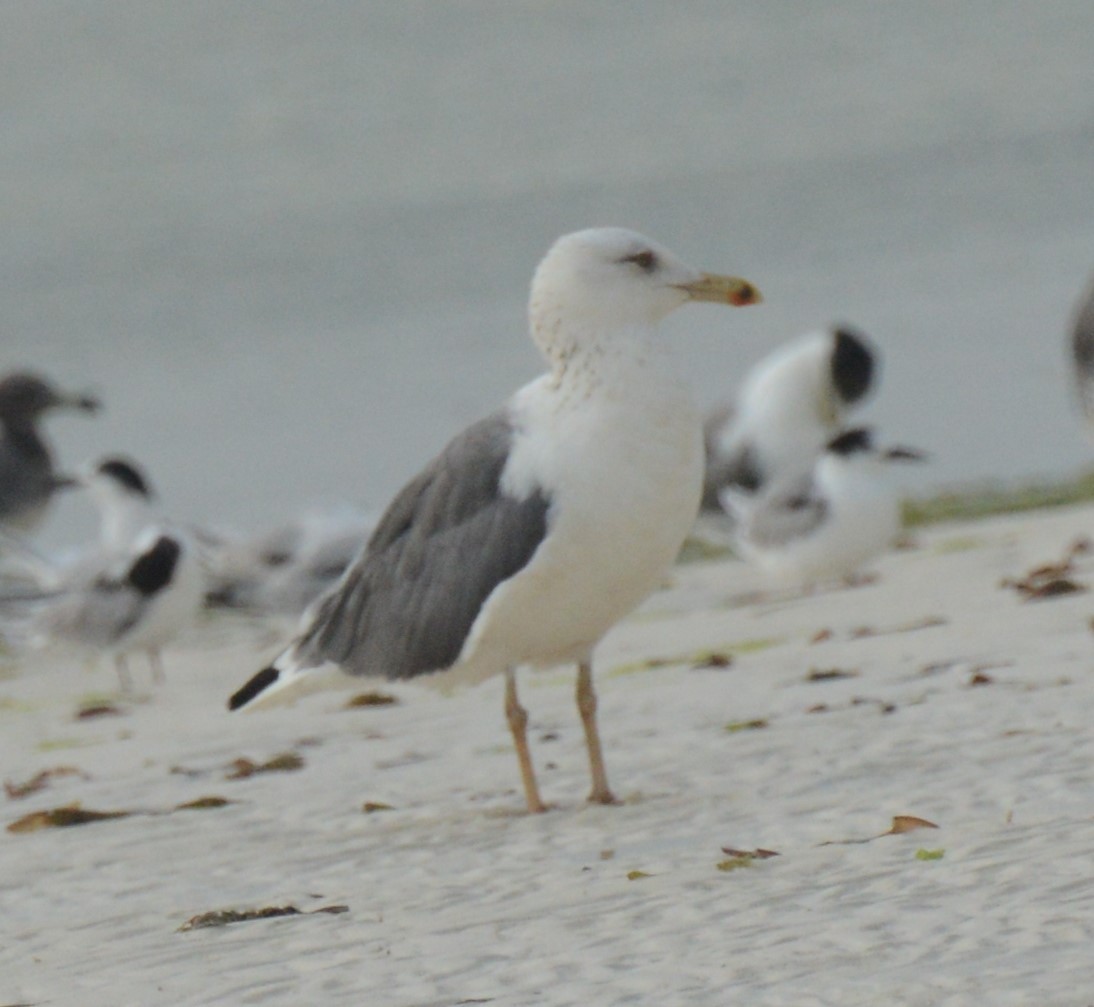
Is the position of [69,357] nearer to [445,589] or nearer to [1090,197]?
[1090,197]

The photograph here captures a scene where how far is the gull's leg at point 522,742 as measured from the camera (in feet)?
18.9

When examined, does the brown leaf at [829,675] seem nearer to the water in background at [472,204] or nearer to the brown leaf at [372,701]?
the brown leaf at [372,701]

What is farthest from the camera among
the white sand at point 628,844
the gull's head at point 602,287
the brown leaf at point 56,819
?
the brown leaf at point 56,819

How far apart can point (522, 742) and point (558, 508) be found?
646 millimetres

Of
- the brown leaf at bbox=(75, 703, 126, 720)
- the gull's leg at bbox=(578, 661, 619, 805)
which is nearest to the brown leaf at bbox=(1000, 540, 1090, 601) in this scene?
the gull's leg at bbox=(578, 661, 619, 805)

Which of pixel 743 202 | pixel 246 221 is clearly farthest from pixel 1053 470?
pixel 246 221

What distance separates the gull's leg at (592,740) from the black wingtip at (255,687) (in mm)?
892

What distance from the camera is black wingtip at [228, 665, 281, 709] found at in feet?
21.1

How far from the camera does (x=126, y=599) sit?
11.2 metres

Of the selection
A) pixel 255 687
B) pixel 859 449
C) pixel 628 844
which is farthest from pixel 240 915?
pixel 859 449

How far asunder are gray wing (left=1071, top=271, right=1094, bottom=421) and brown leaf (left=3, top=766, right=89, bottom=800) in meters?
6.43

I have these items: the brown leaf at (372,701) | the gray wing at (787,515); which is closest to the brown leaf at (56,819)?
the brown leaf at (372,701)

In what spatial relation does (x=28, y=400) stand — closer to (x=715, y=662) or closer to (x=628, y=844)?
(x=715, y=662)

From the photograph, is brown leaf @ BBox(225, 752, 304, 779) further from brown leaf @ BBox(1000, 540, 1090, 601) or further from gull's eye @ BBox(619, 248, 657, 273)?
brown leaf @ BBox(1000, 540, 1090, 601)
